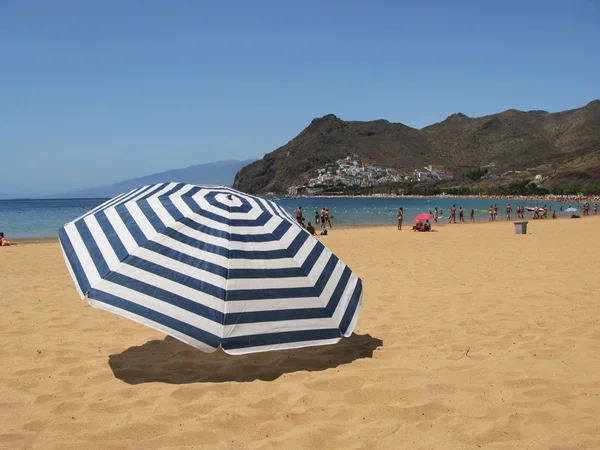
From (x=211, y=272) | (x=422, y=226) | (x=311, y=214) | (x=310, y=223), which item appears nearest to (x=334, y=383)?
(x=211, y=272)

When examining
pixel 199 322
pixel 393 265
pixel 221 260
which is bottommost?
pixel 393 265

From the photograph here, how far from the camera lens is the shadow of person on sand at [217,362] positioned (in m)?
4.21

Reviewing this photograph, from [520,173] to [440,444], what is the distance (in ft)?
506

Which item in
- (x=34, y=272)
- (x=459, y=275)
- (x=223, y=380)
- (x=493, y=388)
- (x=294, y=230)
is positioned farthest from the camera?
(x=34, y=272)

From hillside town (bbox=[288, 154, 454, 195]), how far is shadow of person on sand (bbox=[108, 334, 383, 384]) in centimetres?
17675

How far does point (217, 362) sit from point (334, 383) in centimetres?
127

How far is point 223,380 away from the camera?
13.6 ft

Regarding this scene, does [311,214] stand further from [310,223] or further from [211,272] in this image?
[211,272]

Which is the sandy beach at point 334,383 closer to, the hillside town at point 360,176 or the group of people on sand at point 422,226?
the group of people on sand at point 422,226

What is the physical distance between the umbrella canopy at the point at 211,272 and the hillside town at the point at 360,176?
17733 centimetres

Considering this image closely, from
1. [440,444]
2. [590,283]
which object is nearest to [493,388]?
[440,444]

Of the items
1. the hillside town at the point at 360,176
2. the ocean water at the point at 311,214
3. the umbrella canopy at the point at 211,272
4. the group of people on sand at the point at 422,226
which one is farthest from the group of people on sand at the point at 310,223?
the hillside town at the point at 360,176

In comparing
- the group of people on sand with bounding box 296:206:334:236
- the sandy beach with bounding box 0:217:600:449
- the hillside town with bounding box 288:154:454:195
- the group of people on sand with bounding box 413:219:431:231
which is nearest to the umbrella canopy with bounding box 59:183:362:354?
the sandy beach with bounding box 0:217:600:449

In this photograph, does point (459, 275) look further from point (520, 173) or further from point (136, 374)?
point (520, 173)
